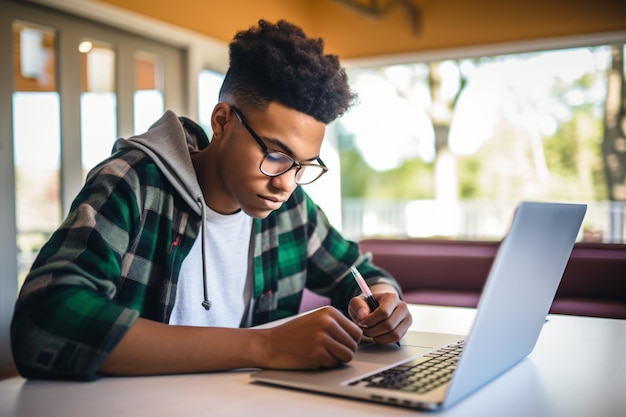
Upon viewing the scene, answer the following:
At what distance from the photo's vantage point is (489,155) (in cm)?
1095

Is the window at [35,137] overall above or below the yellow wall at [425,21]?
below

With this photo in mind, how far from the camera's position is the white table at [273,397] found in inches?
28.7

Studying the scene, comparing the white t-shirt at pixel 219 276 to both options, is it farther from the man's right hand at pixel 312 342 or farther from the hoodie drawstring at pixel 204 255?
the man's right hand at pixel 312 342

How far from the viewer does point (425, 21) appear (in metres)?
5.71

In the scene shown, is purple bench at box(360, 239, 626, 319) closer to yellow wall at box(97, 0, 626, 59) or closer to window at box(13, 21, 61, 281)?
window at box(13, 21, 61, 281)

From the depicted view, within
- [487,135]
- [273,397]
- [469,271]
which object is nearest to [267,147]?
[273,397]

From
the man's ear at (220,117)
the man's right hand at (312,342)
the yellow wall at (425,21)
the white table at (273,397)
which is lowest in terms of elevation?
the white table at (273,397)

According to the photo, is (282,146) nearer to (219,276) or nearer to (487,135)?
(219,276)

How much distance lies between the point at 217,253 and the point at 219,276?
49mm

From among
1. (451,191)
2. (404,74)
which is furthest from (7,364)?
(404,74)

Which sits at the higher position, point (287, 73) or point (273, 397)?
point (287, 73)

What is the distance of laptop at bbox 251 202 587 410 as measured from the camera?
700 millimetres

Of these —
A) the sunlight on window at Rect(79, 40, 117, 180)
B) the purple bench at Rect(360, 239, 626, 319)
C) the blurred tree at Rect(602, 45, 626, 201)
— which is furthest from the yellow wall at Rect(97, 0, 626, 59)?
the blurred tree at Rect(602, 45, 626, 201)

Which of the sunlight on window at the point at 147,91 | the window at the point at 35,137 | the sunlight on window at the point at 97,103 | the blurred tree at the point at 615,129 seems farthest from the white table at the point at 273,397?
the blurred tree at the point at 615,129
